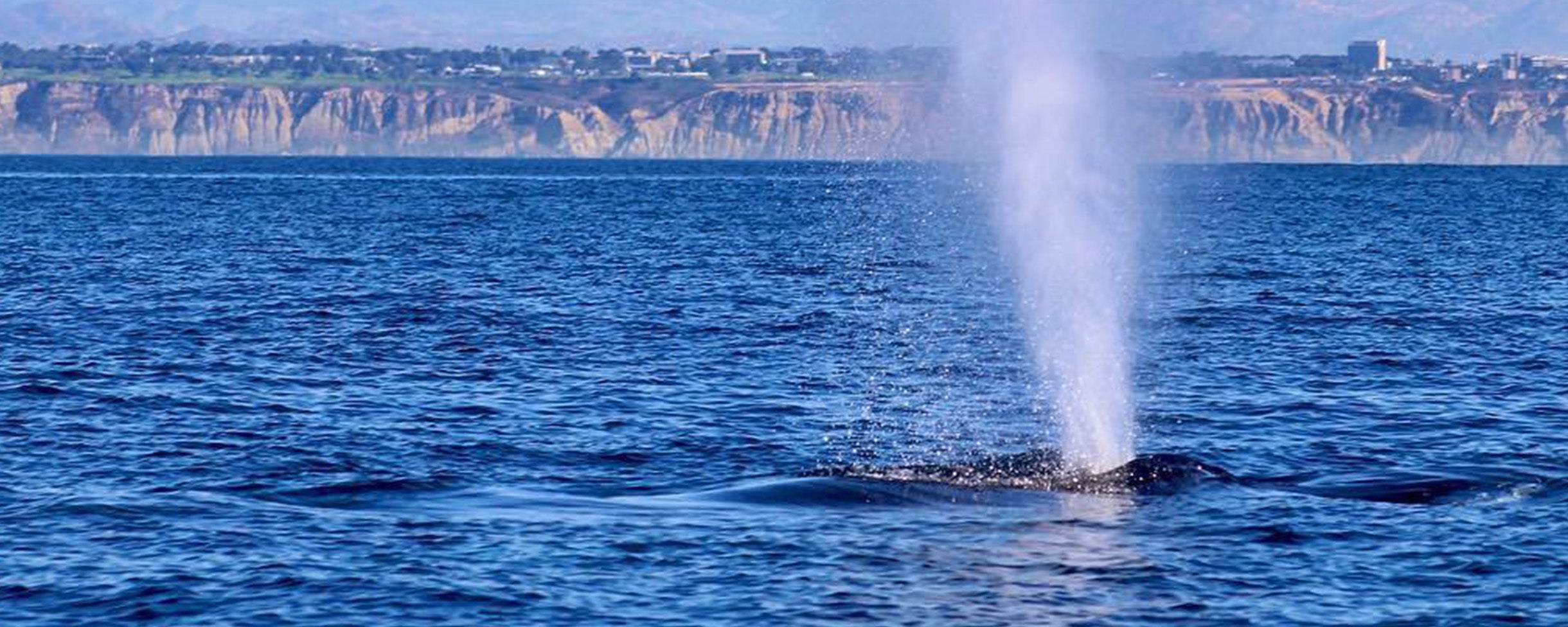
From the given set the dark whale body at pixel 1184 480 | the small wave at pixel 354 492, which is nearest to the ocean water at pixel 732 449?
the small wave at pixel 354 492

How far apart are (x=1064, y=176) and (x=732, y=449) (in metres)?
6.23

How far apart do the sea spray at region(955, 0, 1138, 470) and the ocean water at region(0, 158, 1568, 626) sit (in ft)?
5.10

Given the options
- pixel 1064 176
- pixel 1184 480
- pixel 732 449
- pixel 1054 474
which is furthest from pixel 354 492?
pixel 1064 176

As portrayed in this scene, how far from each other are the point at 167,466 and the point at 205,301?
102 feet

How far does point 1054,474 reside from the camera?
3250cm

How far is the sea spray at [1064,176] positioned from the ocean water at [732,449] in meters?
1.56

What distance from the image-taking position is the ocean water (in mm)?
25391

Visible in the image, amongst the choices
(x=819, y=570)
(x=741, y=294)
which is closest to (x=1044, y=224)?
(x=819, y=570)

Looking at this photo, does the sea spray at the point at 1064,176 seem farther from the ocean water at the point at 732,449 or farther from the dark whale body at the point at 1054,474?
the ocean water at the point at 732,449

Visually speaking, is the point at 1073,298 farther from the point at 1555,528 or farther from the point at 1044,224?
the point at 1555,528

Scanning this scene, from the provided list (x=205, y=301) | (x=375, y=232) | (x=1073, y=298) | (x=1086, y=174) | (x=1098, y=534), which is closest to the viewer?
(x=1098, y=534)

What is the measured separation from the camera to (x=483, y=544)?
1090 inches

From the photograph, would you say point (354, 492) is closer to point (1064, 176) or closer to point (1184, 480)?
point (1184, 480)

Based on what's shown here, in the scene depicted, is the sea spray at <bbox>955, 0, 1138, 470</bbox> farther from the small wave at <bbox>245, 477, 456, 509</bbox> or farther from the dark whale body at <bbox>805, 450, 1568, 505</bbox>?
the small wave at <bbox>245, 477, 456, 509</bbox>
